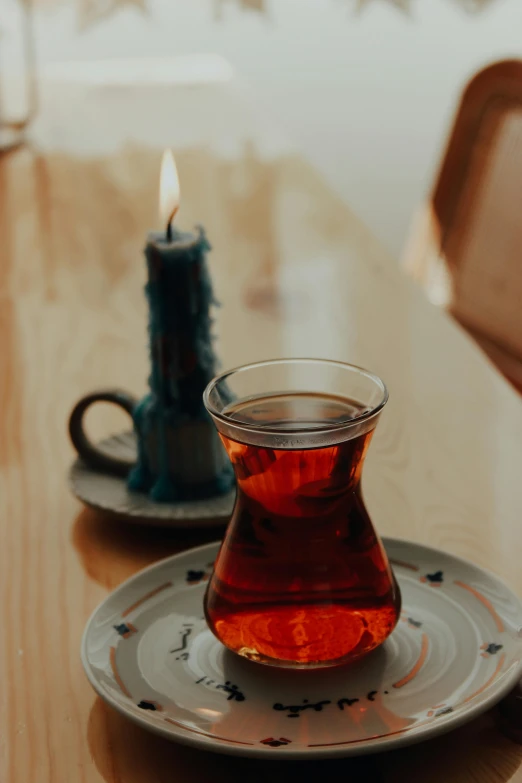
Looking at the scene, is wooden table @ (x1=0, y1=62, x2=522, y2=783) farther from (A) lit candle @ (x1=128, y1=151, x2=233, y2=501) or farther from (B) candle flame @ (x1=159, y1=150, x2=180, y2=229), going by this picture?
(B) candle flame @ (x1=159, y1=150, x2=180, y2=229)

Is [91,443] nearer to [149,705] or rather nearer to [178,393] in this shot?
[178,393]

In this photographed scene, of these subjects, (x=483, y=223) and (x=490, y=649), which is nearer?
(x=490, y=649)

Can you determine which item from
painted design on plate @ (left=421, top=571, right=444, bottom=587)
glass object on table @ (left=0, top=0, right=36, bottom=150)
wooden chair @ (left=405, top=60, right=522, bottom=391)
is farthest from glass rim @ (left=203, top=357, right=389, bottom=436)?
glass object on table @ (left=0, top=0, right=36, bottom=150)

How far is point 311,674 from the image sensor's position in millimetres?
445

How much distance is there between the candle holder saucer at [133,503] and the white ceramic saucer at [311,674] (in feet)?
0.23

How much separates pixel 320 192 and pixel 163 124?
526mm

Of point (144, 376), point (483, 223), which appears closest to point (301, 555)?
point (144, 376)

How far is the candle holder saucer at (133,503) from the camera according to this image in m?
0.61

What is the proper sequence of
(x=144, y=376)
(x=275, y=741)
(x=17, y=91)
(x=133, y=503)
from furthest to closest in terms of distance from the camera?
(x=17, y=91) < (x=144, y=376) < (x=133, y=503) < (x=275, y=741)

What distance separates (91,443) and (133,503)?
7 cm

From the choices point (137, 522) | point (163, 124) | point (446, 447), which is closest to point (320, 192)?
point (163, 124)

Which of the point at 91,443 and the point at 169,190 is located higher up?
the point at 169,190

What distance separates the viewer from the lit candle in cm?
63

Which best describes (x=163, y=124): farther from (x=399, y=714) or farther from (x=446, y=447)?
(x=399, y=714)
